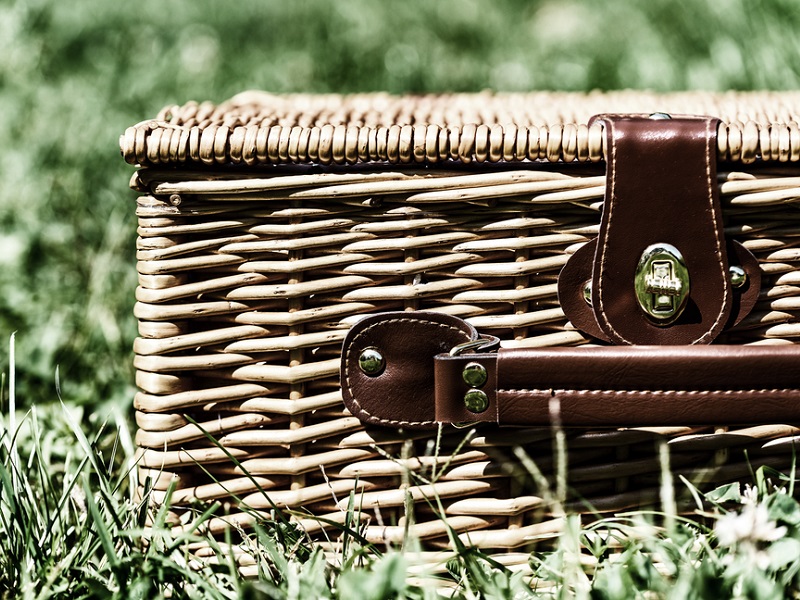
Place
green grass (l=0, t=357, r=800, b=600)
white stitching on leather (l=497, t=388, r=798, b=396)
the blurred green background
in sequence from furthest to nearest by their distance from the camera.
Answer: the blurred green background, white stitching on leather (l=497, t=388, r=798, b=396), green grass (l=0, t=357, r=800, b=600)

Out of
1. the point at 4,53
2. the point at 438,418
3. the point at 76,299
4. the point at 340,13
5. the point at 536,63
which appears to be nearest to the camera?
the point at 438,418

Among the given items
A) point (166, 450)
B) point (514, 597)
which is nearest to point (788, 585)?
point (514, 597)

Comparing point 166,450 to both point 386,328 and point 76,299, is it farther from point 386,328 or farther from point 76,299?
point 76,299

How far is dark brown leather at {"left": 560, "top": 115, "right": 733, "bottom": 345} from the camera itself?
2.68 ft

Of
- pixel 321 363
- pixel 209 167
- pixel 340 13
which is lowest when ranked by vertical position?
pixel 321 363

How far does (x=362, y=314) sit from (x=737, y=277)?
41cm

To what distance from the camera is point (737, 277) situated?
837 millimetres

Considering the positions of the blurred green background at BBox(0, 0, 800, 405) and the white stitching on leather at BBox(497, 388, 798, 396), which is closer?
the white stitching on leather at BBox(497, 388, 798, 396)

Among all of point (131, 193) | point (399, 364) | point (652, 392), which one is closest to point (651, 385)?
point (652, 392)

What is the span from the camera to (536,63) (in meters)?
2.62

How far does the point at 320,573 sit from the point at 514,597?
0.67ft

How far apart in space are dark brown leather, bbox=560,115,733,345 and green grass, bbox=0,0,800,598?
0.20m

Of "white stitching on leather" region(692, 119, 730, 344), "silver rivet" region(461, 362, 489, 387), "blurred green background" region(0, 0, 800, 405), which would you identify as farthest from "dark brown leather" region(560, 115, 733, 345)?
"blurred green background" region(0, 0, 800, 405)

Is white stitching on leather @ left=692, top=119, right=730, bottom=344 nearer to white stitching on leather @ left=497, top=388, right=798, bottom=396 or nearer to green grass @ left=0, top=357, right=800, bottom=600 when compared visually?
white stitching on leather @ left=497, top=388, right=798, bottom=396
